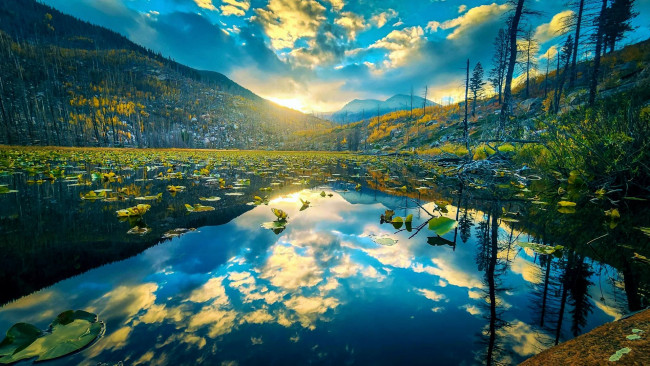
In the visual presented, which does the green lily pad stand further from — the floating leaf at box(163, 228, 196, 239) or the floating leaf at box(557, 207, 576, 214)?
the floating leaf at box(557, 207, 576, 214)

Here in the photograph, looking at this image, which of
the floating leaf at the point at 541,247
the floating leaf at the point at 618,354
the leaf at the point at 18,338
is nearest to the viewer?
the floating leaf at the point at 618,354

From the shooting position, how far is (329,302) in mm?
2133

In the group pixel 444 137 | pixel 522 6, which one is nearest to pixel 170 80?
pixel 444 137

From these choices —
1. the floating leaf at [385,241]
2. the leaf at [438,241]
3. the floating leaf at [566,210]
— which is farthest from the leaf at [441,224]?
the floating leaf at [566,210]

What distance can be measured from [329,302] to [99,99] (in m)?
112

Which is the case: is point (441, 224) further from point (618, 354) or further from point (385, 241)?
point (618, 354)

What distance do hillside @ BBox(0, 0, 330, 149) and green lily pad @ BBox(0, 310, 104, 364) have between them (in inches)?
2470

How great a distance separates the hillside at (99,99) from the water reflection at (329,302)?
2456 inches

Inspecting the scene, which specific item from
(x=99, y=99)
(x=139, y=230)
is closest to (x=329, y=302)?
(x=139, y=230)

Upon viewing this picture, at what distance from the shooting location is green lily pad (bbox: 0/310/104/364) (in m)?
1.42

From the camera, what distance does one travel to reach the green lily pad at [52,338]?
1418 mm

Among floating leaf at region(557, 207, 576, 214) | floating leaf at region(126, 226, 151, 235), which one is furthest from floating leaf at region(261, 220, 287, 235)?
floating leaf at region(557, 207, 576, 214)

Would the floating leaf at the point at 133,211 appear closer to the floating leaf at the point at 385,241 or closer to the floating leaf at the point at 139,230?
the floating leaf at the point at 139,230

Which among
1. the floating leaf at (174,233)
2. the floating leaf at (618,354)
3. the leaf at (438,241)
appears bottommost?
the leaf at (438,241)
